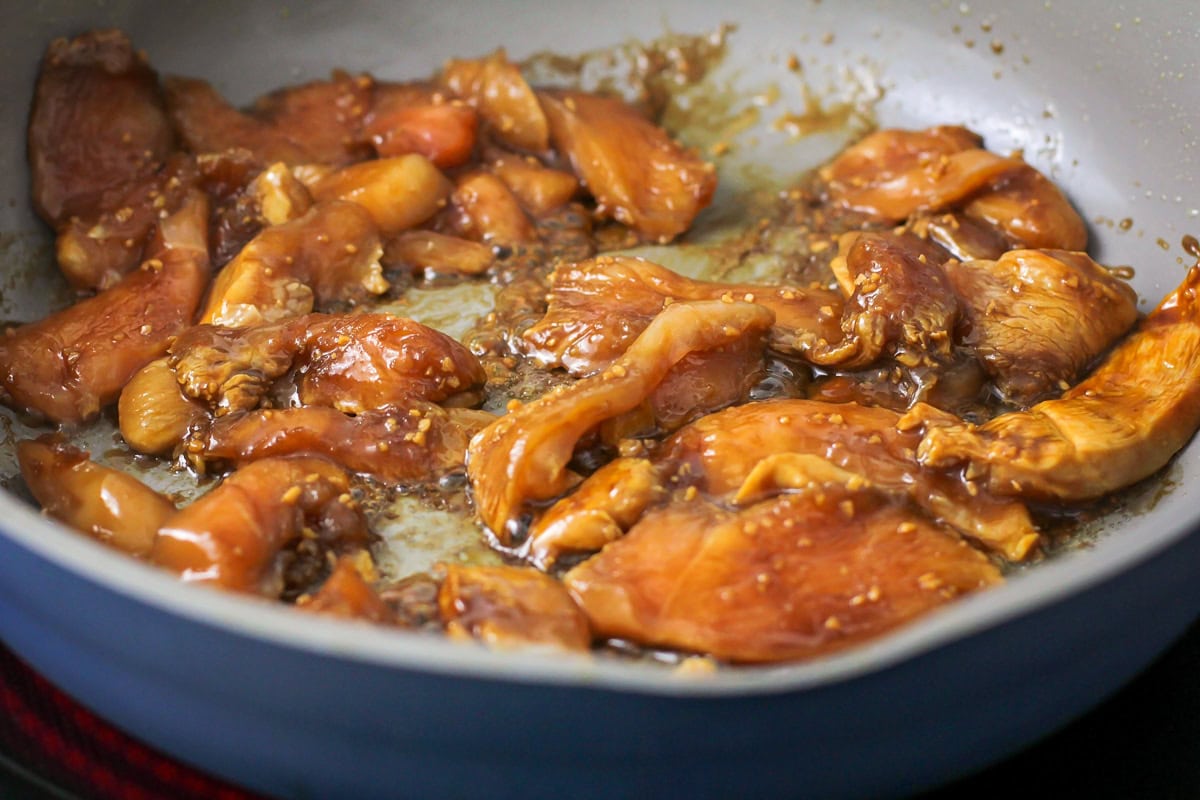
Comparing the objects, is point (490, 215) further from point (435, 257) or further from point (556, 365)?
point (556, 365)

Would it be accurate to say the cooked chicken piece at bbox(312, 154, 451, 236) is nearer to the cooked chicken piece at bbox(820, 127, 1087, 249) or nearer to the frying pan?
the cooked chicken piece at bbox(820, 127, 1087, 249)

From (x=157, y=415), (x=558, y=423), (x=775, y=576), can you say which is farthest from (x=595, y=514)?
(x=157, y=415)

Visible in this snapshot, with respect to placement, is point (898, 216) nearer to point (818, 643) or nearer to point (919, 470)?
point (919, 470)

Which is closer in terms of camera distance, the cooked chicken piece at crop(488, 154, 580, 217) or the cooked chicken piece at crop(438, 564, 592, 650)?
the cooked chicken piece at crop(438, 564, 592, 650)

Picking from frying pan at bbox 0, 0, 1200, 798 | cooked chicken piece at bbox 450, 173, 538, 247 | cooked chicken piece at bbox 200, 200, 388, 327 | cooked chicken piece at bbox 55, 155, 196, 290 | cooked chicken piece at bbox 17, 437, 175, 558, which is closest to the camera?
frying pan at bbox 0, 0, 1200, 798

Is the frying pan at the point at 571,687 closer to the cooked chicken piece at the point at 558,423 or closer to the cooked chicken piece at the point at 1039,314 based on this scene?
the cooked chicken piece at the point at 1039,314

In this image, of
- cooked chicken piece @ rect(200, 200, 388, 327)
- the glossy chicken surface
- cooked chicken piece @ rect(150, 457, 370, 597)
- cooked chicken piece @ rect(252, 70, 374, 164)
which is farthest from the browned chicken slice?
cooked chicken piece @ rect(252, 70, 374, 164)

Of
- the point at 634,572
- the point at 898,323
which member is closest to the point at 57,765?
the point at 634,572
